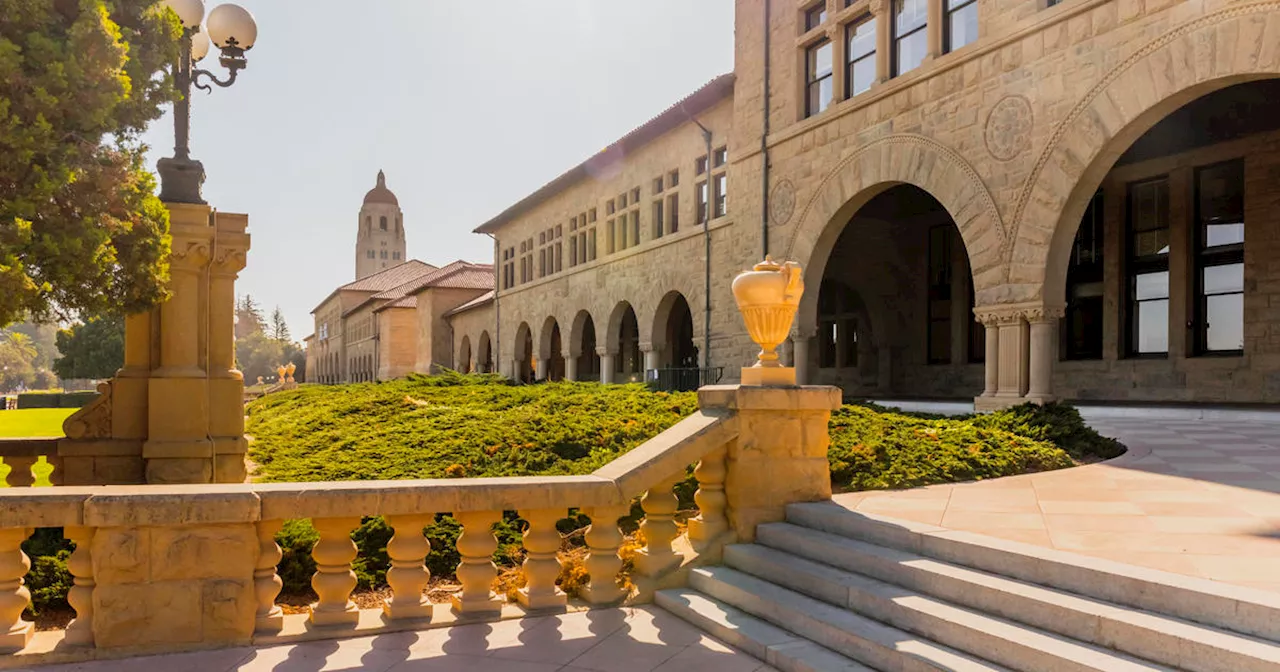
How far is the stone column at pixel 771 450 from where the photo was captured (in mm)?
5660

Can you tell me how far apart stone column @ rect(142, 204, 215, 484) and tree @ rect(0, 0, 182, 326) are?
121cm

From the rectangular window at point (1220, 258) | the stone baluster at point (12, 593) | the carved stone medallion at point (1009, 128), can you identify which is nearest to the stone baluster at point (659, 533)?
the stone baluster at point (12, 593)

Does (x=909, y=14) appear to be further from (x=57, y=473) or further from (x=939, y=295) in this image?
(x=57, y=473)

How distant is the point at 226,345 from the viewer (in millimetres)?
8469

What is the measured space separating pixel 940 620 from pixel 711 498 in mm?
2079

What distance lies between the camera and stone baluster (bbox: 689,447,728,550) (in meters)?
5.69

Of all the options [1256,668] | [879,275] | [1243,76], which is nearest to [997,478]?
[1256,668]

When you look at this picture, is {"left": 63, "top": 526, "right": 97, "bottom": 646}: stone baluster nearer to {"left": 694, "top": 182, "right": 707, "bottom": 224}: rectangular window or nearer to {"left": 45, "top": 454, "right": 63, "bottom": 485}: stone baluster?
{"left": 45, "top": 454, "right": 63, "bottom": 485}: stone baluster

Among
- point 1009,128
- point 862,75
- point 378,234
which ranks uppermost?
point 378,234

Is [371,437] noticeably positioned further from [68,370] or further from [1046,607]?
[68,370]

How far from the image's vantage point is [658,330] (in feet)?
84.5

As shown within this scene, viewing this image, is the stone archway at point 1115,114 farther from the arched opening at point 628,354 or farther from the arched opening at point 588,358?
the arched opening at point 588,358

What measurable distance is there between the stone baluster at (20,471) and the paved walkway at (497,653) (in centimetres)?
486

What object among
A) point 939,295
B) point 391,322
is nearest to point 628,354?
point 939,295
